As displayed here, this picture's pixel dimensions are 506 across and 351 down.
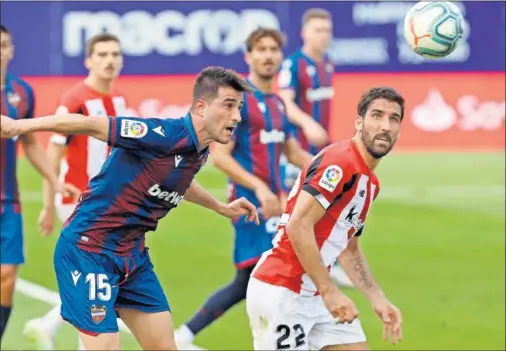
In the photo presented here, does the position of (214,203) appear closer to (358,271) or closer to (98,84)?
(358,271)

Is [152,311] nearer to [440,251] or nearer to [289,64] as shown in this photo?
[289,64]

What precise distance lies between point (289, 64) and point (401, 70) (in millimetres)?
9277

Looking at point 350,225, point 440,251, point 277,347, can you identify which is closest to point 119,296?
point 277,347

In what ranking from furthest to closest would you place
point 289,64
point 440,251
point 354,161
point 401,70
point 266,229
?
1. point 401,70
2. point 440,251
3. point 289,64
4. point 266,229
5. point 354,161

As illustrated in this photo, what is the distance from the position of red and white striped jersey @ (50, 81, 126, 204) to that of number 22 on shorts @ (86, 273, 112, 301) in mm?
2919

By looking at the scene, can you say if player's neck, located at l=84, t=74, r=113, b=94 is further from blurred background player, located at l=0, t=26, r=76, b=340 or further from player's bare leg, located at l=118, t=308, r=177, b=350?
player's bare leg, located at l=118, t=308, r=177, b=350

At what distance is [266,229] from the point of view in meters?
9.46

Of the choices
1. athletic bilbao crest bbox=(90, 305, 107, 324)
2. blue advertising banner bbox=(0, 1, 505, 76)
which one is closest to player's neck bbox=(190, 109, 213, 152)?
athletic bilbao crest bbox=(90, 305, 107, 324)

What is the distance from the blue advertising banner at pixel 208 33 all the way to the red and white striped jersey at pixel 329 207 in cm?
1483

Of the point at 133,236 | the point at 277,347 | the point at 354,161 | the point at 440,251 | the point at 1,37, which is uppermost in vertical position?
the point at 1,37

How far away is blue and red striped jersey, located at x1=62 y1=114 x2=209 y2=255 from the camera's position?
6766mm

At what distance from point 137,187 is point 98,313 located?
76 cm

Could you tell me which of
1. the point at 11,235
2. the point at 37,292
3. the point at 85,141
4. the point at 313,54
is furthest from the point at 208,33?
the point at 11,235

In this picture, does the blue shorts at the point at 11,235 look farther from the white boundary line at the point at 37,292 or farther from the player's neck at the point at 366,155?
the player's neck at the point at 366,155
